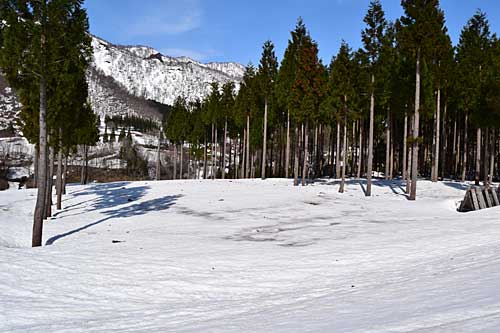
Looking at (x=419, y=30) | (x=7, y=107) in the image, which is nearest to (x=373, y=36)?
(x=419, y=30)

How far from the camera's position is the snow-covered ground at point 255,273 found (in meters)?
4.75

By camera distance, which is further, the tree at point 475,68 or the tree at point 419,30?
the tree at point 475,68

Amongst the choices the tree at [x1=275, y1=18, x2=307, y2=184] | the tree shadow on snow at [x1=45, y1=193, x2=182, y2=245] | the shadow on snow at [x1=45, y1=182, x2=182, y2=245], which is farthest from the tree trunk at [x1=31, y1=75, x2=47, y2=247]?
the tree at [x1=275, y1=18, x2=307, y2=184]

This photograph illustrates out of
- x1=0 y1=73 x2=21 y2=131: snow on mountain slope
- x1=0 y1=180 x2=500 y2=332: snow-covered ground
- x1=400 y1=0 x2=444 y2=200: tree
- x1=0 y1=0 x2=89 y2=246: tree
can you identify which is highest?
x1=0 y1=73 x2=21 y2=131: snow on mountain slope

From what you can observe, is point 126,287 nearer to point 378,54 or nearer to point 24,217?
point 24,217

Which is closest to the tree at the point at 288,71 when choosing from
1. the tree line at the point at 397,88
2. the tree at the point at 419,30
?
the tree line at the point at 397,88

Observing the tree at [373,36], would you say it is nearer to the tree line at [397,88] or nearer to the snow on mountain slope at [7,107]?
the tree line at [397,88]

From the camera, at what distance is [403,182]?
29.7m

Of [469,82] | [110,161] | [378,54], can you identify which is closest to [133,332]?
[378,54]

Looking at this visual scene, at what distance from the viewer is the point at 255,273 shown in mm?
8164

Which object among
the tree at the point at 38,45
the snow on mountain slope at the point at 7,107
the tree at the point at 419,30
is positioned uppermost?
the snow on mountain slope at the point at 7,107

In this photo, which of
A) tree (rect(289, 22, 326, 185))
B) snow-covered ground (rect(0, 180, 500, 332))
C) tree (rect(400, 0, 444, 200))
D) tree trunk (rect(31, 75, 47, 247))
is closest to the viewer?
snow-covered ground (rect(0, 180, 500, 332))

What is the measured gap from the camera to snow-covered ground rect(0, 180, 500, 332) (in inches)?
187

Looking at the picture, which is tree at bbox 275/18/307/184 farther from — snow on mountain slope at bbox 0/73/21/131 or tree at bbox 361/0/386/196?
snow on mountain slope at bbox 0/73/21/131
